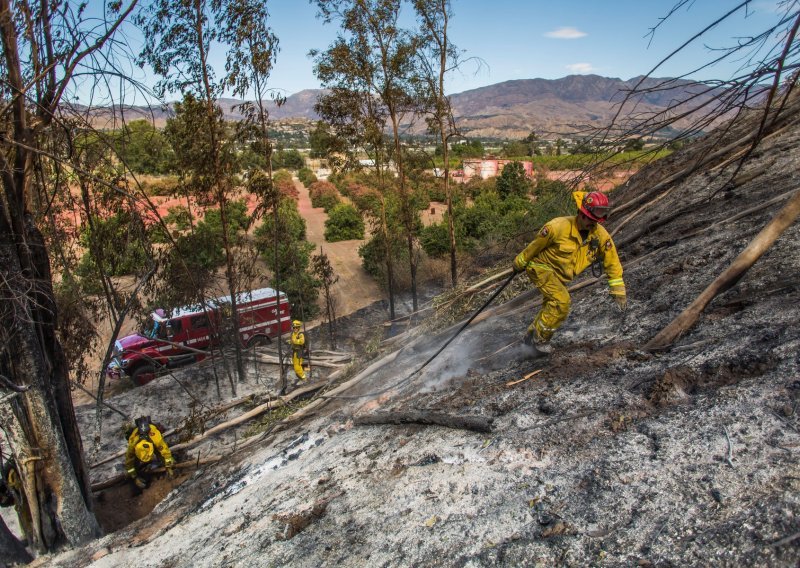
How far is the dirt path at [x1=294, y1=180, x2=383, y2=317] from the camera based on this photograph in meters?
22.3

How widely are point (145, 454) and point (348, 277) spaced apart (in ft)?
57.4

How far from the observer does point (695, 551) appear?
2.42 m

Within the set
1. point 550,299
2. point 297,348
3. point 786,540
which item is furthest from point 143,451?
point 786,540

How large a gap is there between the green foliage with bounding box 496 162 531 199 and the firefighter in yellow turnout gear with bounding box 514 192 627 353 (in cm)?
2773

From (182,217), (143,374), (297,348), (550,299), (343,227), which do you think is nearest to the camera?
(550,299)

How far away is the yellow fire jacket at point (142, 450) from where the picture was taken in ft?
24.4

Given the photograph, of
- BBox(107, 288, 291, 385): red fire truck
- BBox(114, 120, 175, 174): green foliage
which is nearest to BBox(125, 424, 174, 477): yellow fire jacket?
BBox(114, 120, 175, 174): green foliage

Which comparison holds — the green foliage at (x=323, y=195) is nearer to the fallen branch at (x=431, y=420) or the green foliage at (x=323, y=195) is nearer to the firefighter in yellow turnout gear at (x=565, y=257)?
the fallen branch at (x=431, y=420)

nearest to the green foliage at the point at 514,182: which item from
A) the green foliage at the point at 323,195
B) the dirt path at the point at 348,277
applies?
the dirt path at the point at 348,277

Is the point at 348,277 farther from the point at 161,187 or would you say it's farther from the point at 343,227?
the point at 161,187

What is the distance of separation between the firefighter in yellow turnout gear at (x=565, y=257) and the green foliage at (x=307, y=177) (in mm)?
42577

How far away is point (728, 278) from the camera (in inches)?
177

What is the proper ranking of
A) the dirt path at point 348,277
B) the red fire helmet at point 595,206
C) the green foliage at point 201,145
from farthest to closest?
the dirt path at point 348,277
the green foliage at point 201,145
the red fire helmet at point 595,206

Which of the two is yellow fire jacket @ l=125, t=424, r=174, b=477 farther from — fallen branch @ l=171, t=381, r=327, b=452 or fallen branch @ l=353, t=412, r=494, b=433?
fallen branch @ l=353, t=412, r=494, b=433
